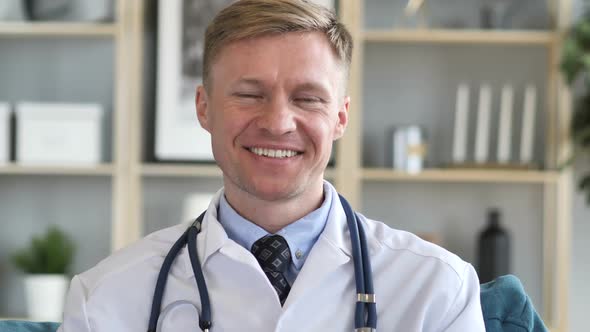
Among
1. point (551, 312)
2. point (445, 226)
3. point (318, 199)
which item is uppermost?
point (318, 199)

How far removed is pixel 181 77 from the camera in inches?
153

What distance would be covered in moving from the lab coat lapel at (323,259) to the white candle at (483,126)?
231cm

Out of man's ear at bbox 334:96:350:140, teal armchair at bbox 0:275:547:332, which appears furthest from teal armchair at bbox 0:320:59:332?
teal armchair at bbox 0:275:547:332

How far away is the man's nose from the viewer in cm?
149

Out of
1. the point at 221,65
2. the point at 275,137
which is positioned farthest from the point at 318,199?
the point at 221,65

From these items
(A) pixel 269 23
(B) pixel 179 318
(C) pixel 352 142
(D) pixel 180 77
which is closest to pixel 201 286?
(B) pixel 179 318

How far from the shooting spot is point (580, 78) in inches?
151

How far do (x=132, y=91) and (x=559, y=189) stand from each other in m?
1.73

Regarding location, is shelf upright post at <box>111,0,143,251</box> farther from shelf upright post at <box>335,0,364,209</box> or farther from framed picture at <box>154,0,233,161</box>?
shelf upright post at <box>335,0,364,209</box>

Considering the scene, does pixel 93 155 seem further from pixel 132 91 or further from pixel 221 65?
pixel 221 65

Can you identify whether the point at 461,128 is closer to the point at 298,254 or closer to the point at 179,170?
the point at 179,170

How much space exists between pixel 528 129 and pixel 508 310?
2.32 meters

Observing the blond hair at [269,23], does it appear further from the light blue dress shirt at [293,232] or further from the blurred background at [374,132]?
the blurred background at [374,132]

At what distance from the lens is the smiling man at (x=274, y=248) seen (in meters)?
1.49
